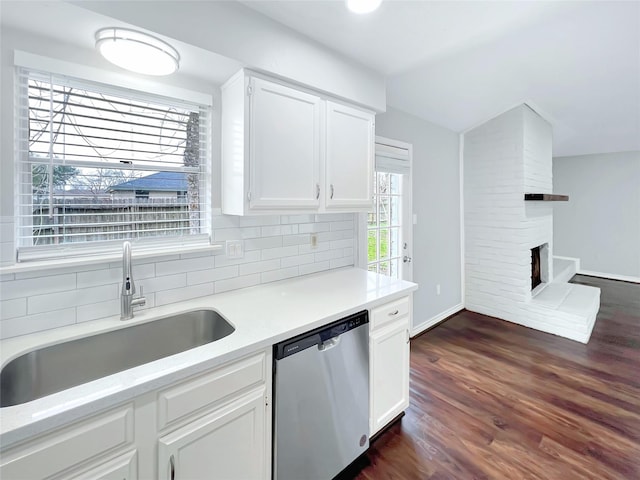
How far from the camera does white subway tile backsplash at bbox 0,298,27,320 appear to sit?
120 cm

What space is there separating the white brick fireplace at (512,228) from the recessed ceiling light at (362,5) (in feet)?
9.09

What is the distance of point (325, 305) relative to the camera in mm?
1602

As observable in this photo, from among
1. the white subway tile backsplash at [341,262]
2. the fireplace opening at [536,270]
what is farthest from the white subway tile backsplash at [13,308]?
the fireplace opening at [536,270]

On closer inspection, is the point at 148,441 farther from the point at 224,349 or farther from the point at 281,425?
the point at 281,425

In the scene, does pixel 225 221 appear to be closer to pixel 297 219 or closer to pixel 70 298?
pixel 297 219

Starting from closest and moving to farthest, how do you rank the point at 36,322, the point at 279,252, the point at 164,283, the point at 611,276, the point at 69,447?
the point at 69,447 → the point at 36,322 → the point at 164,283 → the point at 279,252 → the point at 611,276

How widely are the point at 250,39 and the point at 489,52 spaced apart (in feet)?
6.63

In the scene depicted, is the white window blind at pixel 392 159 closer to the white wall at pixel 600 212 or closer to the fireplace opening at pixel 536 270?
the fireplace opening at pixel 536 270

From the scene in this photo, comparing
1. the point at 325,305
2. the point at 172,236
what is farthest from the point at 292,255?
the point at 172,236

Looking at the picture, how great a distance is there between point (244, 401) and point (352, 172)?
1.51m

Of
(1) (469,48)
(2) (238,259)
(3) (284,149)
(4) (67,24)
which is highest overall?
(1) (469,48)

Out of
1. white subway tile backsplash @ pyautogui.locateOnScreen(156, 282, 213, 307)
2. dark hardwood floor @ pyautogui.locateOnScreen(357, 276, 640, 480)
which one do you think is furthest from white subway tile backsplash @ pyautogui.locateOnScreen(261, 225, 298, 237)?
dark hardwood floor @ pyautogui.locateOnScreen(357, 276, 640, 480)

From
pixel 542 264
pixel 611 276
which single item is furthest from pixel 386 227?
pixel 611 276

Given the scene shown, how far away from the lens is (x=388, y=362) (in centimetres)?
182
